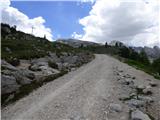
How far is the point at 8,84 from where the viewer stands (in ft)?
74.4

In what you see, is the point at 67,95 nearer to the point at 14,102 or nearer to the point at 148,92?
the point at 14,102

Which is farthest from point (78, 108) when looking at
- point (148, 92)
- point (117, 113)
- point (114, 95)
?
point (148, 92)

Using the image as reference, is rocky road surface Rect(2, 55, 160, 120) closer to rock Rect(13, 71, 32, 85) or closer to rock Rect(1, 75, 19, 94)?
rock Rect(1, 75, 19, 94)

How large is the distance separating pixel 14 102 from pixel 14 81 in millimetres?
3109

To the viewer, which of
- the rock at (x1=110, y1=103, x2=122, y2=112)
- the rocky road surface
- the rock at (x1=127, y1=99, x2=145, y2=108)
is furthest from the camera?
the rock at (x1=127, y1=99, x2=145, y2=108)

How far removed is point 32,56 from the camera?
56.3m

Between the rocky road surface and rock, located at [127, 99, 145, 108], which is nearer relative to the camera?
the rocky road surface

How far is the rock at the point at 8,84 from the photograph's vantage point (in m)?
22.1

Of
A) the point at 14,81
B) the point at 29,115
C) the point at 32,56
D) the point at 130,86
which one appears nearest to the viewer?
the point at 29,115

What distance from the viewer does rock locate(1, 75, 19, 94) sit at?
2205 centimetres

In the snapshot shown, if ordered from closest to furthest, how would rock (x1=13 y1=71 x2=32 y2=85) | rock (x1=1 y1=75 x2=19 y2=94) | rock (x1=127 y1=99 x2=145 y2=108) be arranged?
1. rock (x1=127 y1=99 x2=145 y2=108)
2. rock (x1=1 y1=75 x2=19 y2=94)
3. rock (x1=13 y1=71 x2=32 y2=85)

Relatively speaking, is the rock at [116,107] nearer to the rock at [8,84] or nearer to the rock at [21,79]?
the rock at [8,84]

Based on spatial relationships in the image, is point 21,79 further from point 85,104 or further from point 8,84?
point 85,104

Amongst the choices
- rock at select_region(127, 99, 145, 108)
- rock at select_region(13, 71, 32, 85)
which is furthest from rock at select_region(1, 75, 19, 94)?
rock at select_region(127, 99, 145, 108)
